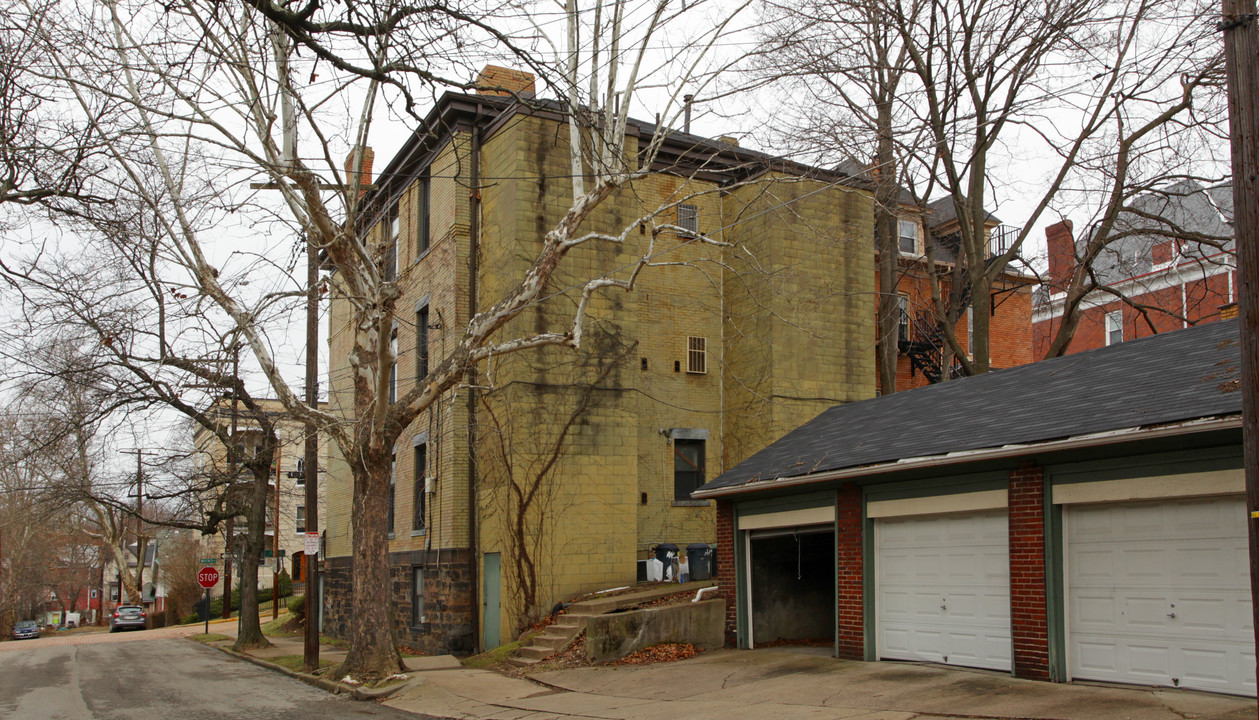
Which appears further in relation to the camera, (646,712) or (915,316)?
(915,316)

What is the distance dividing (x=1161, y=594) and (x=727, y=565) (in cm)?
817

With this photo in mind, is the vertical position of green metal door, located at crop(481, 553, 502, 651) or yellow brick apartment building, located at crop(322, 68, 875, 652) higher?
yellow brick apartment building, located at crop(322, 68, 875, 652)

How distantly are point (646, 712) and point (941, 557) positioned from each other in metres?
4.68

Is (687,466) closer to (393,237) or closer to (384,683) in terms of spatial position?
(384,683)

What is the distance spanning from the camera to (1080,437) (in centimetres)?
1137

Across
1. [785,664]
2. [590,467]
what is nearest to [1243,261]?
[785,664]

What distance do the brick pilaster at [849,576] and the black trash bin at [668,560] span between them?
7.07 meters

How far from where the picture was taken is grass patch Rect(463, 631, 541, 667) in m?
18.9

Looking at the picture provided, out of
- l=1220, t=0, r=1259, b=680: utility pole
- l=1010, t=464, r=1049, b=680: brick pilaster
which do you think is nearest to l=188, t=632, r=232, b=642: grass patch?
l=1010, t=464, r=1049, b=680: brick pilaster

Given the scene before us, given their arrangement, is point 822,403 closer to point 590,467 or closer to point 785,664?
point 590,467

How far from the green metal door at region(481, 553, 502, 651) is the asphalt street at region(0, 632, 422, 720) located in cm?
386

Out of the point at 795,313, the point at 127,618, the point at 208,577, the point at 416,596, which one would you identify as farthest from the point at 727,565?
the point at 127,618

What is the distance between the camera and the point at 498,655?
63.1 ft

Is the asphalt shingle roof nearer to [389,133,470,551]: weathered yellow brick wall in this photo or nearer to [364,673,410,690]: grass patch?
[364,673,410,690]: grass patch
